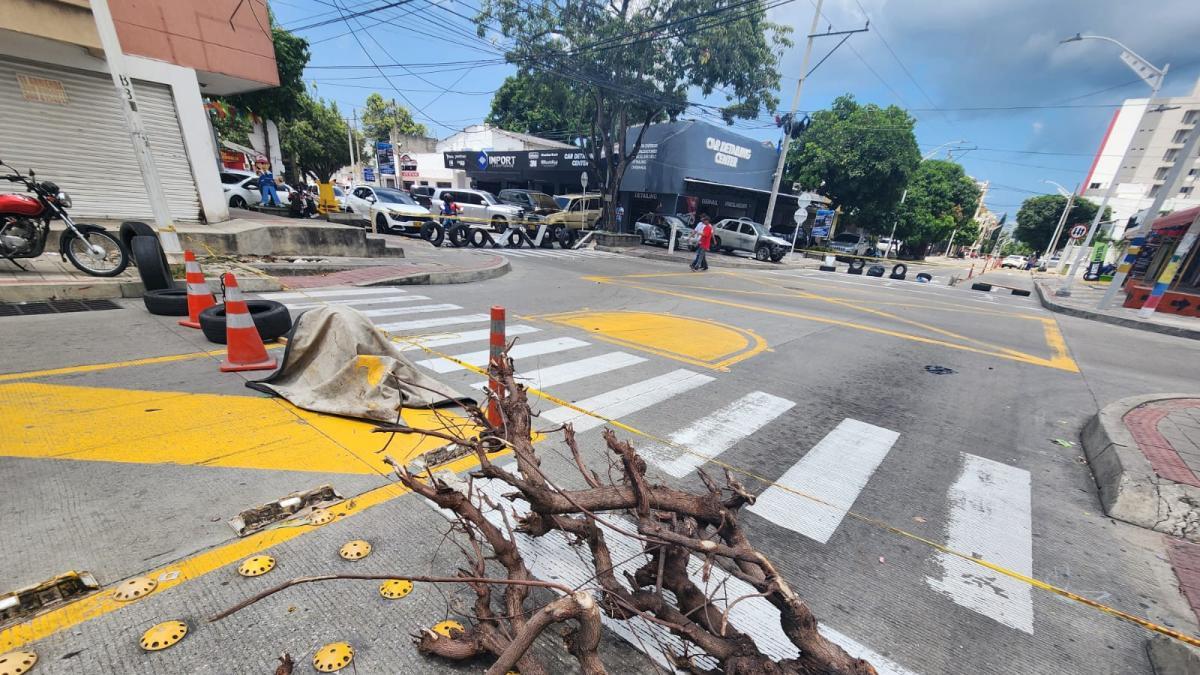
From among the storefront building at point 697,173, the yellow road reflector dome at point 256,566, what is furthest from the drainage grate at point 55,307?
the storefront building at point 697,173

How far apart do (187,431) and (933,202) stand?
58.5 m

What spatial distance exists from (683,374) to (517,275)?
330 inches

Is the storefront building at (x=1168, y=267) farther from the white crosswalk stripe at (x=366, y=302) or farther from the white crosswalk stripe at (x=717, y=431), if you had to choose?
the white crosswalk stripe at (x=366, y=302)

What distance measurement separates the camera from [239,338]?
15.1 feet

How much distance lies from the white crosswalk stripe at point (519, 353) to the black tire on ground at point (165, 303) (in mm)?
3778

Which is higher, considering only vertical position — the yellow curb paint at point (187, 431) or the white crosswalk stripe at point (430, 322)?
the yellow curb paint at point (187, 431)

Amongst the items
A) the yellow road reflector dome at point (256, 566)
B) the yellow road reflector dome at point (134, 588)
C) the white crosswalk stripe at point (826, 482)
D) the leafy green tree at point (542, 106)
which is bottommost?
the white crosswalk stripe at point (826, 482)

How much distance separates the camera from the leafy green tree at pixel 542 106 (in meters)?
23.3

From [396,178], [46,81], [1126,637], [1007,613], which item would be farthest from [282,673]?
[396,178]

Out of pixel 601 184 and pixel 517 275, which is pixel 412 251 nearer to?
pixel 517 275

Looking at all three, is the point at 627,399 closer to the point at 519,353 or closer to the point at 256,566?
the point at 519,353

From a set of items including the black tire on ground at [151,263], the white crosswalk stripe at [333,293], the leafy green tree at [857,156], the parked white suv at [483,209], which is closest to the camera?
the black tire on ground at [151,263]

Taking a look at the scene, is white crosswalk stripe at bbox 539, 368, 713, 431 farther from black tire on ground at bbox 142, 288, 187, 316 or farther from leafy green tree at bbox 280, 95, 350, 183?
leafy green tree at bbox 280, 95, 350, 183

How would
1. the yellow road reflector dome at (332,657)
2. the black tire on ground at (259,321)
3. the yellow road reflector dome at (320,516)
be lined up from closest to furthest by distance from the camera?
the yellow road reflector dome at (332,657) < the yellow road reflector dome at (320,516) < the black tire on ground at (259,321)
